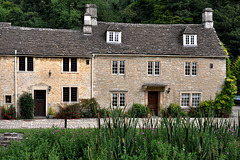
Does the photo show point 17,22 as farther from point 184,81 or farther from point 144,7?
point 184,81

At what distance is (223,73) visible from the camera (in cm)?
2492

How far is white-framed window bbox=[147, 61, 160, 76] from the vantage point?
2417cm

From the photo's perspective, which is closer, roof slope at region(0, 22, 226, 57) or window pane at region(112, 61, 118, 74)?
roof slope at region(0, 22, 226, 57)

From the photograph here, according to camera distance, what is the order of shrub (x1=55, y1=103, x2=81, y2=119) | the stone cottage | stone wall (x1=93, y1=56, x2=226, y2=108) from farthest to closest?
stone wall (x1=93, y1=56, x2=226, y2=108)
the stone cottage
shrub (x1=55, y1=103, x2=81, y2=119)

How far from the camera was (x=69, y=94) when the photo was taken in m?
23.0

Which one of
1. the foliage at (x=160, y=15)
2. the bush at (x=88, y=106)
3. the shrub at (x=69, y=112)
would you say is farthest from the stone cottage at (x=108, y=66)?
the foliage at (x=160, y=15)

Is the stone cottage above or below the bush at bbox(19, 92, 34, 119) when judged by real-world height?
above

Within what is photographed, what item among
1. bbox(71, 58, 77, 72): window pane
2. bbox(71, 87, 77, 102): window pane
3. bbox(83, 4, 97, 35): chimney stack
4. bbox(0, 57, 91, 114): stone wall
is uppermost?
bbox(83, 4, 97, 35): chimney stack

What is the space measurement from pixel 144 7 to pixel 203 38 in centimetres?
2311

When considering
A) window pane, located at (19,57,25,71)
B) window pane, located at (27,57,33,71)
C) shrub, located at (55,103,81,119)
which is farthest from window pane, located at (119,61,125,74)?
window pane, located at (19,57,25,71)

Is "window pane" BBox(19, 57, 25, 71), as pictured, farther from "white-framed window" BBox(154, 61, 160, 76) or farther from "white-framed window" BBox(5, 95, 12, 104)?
"white-framed window" BBox(154, 61, 160, 76)

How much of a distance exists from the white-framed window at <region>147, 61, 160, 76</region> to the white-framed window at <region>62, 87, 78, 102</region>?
6.98 metres

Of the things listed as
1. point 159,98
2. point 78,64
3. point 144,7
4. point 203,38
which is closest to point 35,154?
point 78,64

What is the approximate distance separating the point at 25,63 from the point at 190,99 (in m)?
15.2
